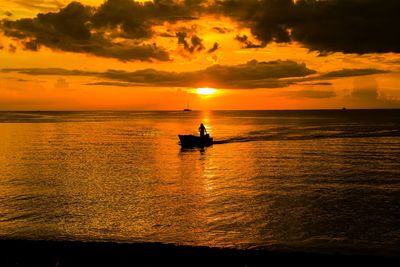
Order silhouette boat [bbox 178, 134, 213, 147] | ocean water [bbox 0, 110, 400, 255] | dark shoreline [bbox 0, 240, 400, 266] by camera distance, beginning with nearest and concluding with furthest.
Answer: dark shoreline [bbox 0, 240, 400, 266], ocean water [bbox 0, 110, 400, 255], silhouette boat [bbox 178, 134, 213, 147]

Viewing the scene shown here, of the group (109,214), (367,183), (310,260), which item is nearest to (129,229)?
(109,214)

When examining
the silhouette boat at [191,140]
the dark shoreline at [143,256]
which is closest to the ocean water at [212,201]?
the dark shoreline at [143,256]

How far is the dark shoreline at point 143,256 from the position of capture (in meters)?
16.0

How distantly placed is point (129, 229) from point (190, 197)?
29.5 feet

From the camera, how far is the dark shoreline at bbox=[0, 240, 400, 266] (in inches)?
630

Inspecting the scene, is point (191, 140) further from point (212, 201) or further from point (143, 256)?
point (143, 256)

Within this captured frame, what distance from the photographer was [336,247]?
2081 centimetres

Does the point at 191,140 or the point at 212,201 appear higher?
the point at 191,140

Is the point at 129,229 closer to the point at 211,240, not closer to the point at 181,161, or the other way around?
the point at 211,240

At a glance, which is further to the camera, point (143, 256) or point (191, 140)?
point (191, 140)

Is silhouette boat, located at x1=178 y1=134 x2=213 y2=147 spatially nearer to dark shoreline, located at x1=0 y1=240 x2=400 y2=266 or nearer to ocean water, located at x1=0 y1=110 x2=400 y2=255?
ocean water, located at x1=0 y1=110 x2=400 y2=255

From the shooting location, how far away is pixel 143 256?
17.0 metres

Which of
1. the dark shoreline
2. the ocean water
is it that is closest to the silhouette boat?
the ocean water

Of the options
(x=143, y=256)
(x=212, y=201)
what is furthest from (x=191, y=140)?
(x=143, y=256)
